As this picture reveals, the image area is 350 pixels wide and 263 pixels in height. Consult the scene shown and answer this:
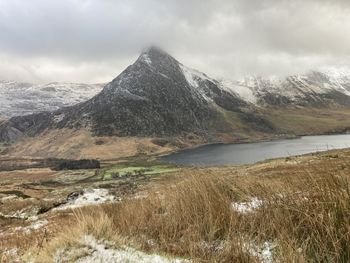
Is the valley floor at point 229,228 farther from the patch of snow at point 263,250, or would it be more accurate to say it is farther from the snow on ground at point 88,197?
the snow on ground at point 88,197

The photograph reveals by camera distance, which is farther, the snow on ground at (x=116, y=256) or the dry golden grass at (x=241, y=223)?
the snow on ground at (x=116, y=256)

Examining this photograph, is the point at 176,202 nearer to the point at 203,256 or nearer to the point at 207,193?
the point at 207,193

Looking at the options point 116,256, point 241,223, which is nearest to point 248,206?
point 241,223

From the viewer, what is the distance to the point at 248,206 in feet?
25.9

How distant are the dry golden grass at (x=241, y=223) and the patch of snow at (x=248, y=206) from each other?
104 millimetres

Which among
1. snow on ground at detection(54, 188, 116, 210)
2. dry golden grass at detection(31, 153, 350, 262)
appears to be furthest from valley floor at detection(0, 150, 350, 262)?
snow on ground at detection(54, 188, 116, 210)

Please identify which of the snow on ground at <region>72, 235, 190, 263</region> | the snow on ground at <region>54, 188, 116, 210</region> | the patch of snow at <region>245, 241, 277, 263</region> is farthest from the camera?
the snow on ground at <region>54, 188, 116, 210</region>

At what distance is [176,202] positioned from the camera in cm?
855

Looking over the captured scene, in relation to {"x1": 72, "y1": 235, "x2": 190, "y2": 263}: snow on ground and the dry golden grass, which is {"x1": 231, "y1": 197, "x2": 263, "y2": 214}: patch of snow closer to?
the dry golden grass

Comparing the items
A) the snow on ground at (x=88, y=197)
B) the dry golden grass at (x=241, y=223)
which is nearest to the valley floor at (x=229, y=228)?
the dry golden grass at (x=241, y=223)

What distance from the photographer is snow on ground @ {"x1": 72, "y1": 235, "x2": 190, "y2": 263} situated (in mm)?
6023

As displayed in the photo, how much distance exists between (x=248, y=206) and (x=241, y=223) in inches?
50.6

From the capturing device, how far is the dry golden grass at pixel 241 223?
17.8 feet

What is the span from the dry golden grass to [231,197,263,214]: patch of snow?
10cm
